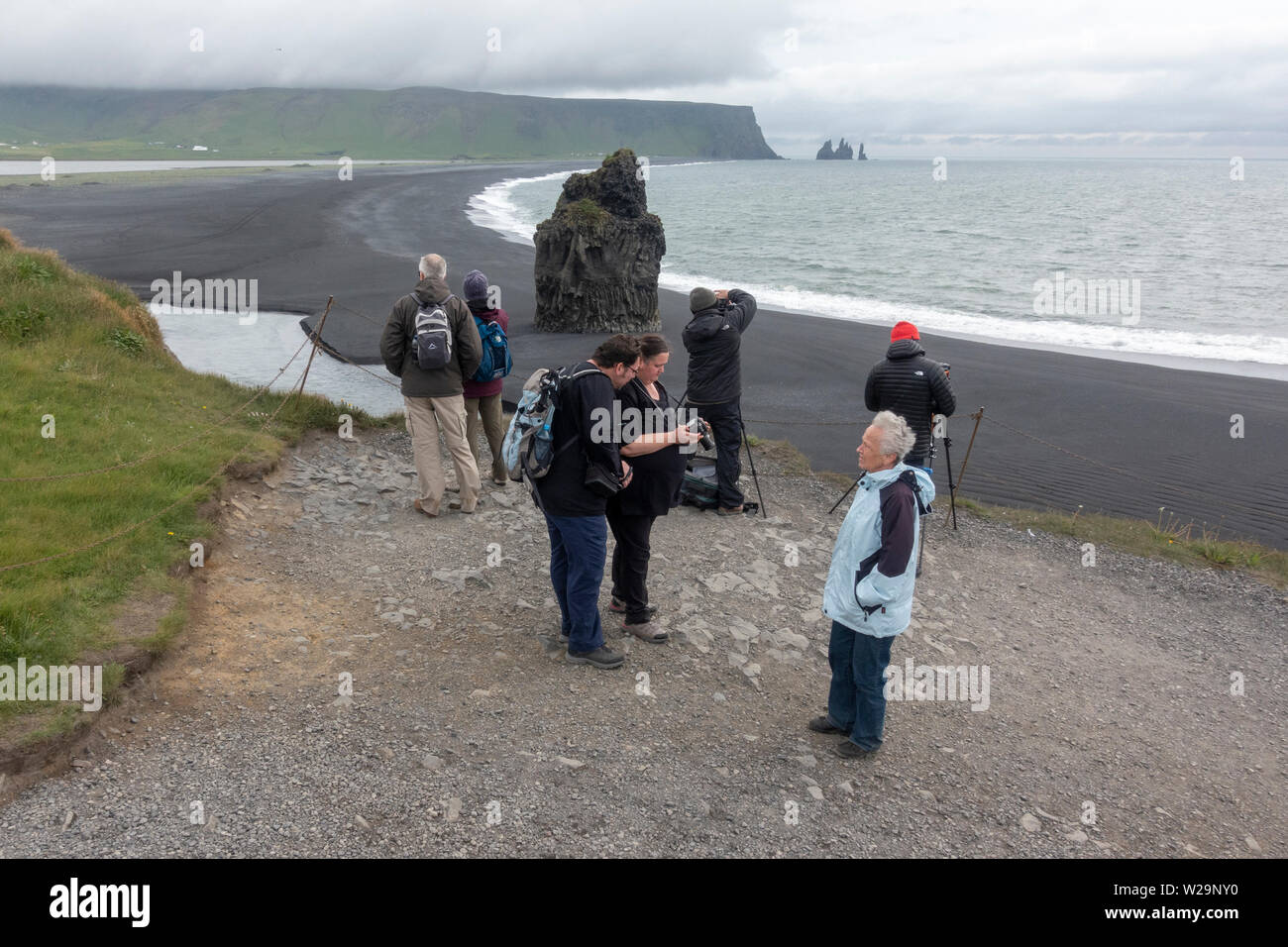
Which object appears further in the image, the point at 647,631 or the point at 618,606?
the point at 618,606

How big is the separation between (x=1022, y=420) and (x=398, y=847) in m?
13.8

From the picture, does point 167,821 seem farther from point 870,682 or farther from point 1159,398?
point 1159,398

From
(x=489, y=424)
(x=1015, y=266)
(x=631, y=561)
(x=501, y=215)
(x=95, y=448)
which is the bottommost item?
(x=631, y=561)

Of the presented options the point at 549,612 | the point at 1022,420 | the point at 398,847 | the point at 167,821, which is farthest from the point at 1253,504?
the point at 167,821

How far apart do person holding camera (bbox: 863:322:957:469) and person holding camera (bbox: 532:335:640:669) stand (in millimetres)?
3299

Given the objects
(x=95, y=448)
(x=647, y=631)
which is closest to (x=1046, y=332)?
(x=647, y=631)

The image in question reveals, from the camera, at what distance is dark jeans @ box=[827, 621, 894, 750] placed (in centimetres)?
515

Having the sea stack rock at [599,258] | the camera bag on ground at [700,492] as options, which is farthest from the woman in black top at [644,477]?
the sea stack rock at [599,258]

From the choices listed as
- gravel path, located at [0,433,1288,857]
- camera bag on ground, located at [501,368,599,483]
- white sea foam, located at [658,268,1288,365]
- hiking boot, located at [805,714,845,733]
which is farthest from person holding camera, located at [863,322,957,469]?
white sea foam, located at [658,268,1288,365]

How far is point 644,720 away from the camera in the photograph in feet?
18.7

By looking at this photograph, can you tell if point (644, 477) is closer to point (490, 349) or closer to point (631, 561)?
point (631, 561)

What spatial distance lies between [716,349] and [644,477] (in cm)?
334

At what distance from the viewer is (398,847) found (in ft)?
14.5

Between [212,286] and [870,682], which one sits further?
[212,286]
